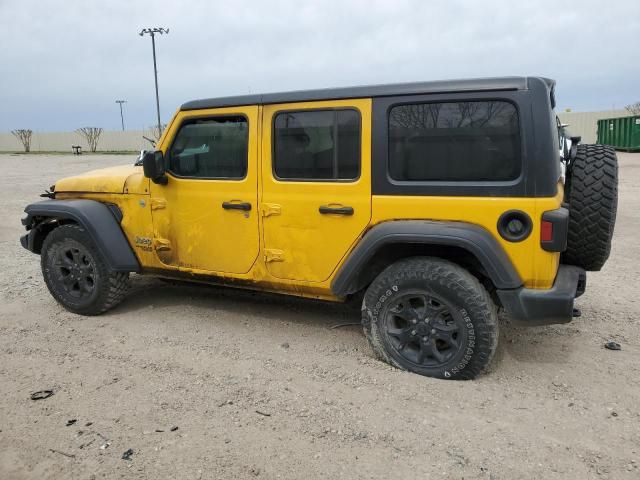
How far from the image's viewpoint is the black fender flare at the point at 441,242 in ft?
10.2

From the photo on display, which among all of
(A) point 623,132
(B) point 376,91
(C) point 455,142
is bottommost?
(C) point 455,142

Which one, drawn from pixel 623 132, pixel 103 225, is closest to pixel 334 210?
pixel 103 225

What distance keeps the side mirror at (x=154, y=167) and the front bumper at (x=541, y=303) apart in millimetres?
2622

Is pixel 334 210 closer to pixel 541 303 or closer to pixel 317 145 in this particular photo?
pixel 317 145

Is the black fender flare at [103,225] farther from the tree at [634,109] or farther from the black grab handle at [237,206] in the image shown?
the tree at [634,109]

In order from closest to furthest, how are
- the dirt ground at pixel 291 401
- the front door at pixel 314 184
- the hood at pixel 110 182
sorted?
the dirt ground at pixel 291 401 → the front door at pixel 314 184 → the hood at pixel 110 182

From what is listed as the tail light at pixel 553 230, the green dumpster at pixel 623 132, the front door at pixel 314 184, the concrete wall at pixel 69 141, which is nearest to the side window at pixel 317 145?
the front door at pixel 314 184

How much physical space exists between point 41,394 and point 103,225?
1542 millimetres

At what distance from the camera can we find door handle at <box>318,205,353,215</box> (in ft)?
11.5

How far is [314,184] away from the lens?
364 centimetres

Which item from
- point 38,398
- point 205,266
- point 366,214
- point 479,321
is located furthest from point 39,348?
point 479,321

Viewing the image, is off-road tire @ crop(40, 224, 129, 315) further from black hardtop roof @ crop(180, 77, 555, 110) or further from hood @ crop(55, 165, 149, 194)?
black hardtop roof @ crop(180, 77, 555, 110)

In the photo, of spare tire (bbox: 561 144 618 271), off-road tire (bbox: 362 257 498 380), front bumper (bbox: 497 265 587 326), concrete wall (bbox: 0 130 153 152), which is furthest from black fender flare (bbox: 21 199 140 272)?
concrete wall (bbox: 0 130 153 152)

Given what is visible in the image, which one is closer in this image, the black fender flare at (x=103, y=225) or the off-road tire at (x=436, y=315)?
the off-road tire at (x=436, y=315)
